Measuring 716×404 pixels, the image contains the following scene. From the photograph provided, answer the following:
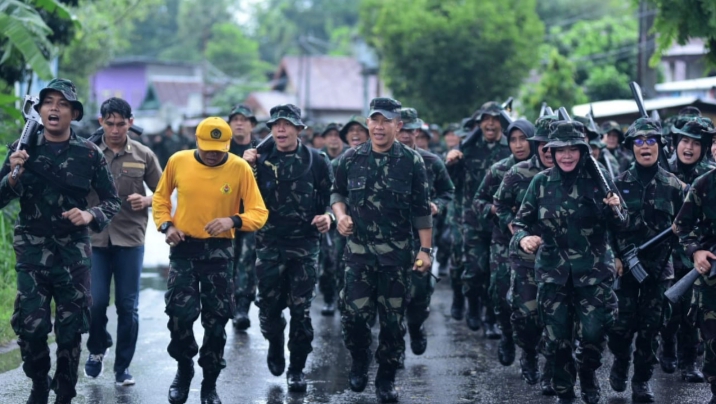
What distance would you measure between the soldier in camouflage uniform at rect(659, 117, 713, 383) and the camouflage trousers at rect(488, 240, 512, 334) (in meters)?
1.39

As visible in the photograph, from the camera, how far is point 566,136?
8.18 metres

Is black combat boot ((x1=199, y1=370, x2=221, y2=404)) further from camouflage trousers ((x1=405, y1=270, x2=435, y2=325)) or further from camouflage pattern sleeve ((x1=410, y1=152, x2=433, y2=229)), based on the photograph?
camouflage trousers ((x1=405, y1=270, x2=435, y2=325))

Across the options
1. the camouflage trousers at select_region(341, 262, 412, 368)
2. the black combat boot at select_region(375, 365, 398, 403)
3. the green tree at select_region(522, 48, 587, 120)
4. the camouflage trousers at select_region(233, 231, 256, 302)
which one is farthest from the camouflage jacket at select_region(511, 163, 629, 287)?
the green tree at select_region(522, 48, 587, 120)

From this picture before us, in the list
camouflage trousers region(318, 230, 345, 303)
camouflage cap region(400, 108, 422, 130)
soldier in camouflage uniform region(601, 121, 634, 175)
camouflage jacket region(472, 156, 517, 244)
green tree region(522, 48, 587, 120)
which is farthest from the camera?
green tree region(522, 48, 587, 120)

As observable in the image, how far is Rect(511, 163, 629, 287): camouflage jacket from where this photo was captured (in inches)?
321

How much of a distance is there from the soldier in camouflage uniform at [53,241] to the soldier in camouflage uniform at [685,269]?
477 cm

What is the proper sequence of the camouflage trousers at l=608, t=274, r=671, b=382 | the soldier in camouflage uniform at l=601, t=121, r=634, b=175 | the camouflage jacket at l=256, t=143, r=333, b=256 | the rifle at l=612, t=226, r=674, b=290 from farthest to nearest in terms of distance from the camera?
the soldier in camouflage uniform at l=601, t=121, r=634, b=175
the camouflage jacket at l=256, t=143, r=333, b=256
the camouflage trousers at l=608, t=274, r=671, b=382
the rifle at l=612, t=226, r=674, b=290

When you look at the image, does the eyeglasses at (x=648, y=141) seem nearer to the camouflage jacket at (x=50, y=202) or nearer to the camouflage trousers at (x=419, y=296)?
the camouflage trousers at (x=419, y=296)

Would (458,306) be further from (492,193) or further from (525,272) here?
(525,272)

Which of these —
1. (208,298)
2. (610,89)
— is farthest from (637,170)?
(610,89)

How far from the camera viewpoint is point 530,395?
9203 millimetres

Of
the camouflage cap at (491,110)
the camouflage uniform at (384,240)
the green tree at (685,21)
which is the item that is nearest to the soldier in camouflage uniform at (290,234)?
the camouflage uniform at (384,240)

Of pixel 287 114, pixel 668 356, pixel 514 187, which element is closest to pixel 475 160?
pixel 514 187

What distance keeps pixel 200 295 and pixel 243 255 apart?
3783mm
